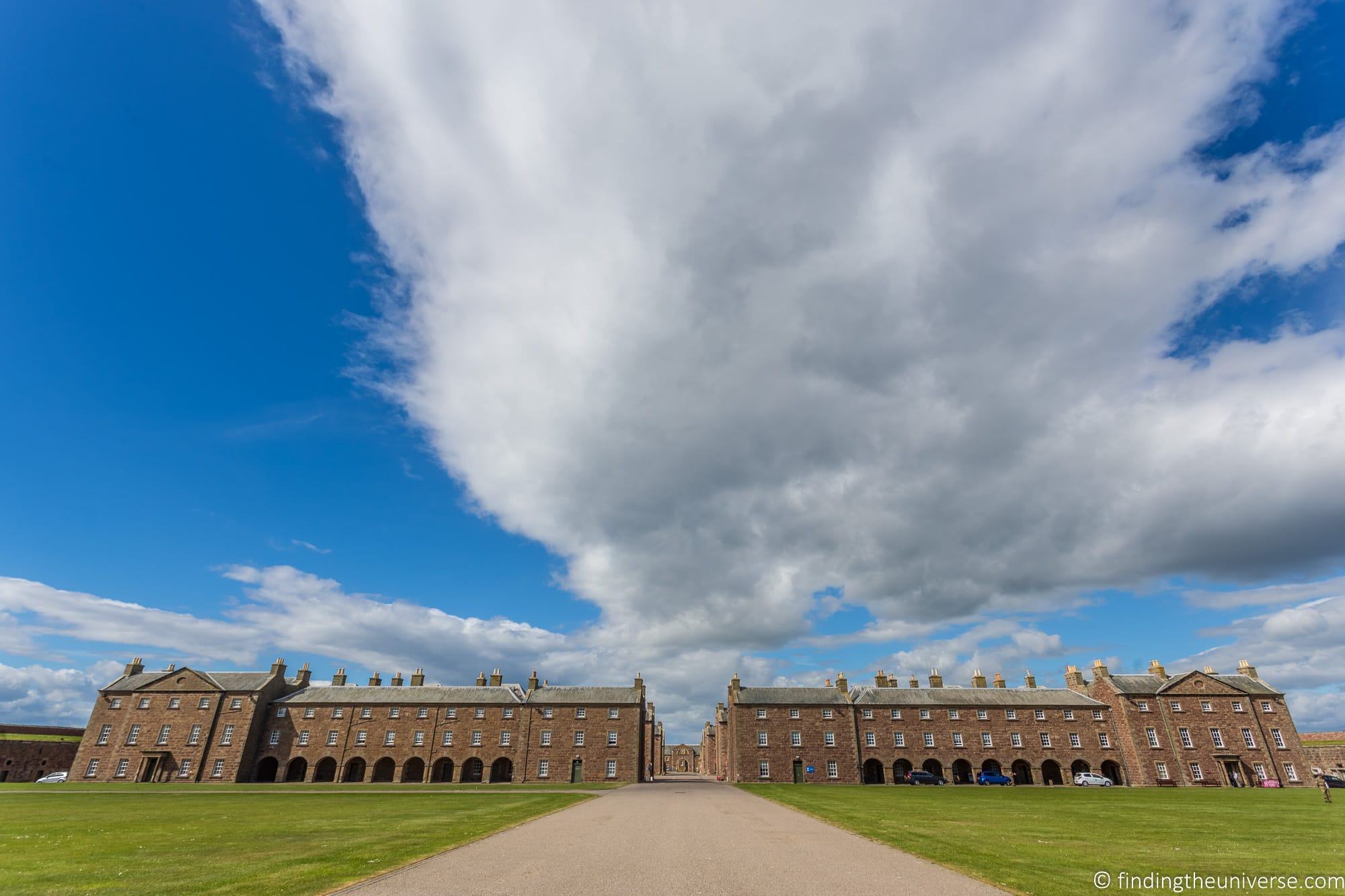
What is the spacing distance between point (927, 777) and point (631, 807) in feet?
151

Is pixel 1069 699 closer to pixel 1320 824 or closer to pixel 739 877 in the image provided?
pixel 1320 824

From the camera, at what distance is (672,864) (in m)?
14.2

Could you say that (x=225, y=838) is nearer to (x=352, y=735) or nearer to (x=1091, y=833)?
(x=1091, y=833)

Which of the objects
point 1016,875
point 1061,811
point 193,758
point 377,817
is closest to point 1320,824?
point 1061,811

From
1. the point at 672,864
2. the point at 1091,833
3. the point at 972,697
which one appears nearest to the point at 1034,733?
the point at 972,697

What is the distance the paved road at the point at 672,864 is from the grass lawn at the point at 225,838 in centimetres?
149

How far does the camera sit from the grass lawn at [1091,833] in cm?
1352

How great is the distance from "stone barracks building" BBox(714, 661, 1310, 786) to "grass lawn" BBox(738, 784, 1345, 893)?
28.1 m

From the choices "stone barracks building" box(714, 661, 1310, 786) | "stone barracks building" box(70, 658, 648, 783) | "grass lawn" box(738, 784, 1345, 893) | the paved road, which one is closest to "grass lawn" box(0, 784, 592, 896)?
the paved road

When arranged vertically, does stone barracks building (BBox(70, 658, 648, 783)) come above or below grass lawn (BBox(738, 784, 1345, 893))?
above

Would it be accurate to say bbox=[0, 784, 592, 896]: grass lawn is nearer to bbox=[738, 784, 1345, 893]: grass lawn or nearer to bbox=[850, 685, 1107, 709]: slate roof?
bbox=[738, 784, 1345, 893]: grass lawn

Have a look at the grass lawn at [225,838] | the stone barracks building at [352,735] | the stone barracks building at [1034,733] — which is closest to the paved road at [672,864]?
the grass lawn at [225,838]

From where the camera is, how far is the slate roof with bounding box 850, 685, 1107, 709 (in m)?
67.4

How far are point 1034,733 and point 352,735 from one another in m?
70.7
